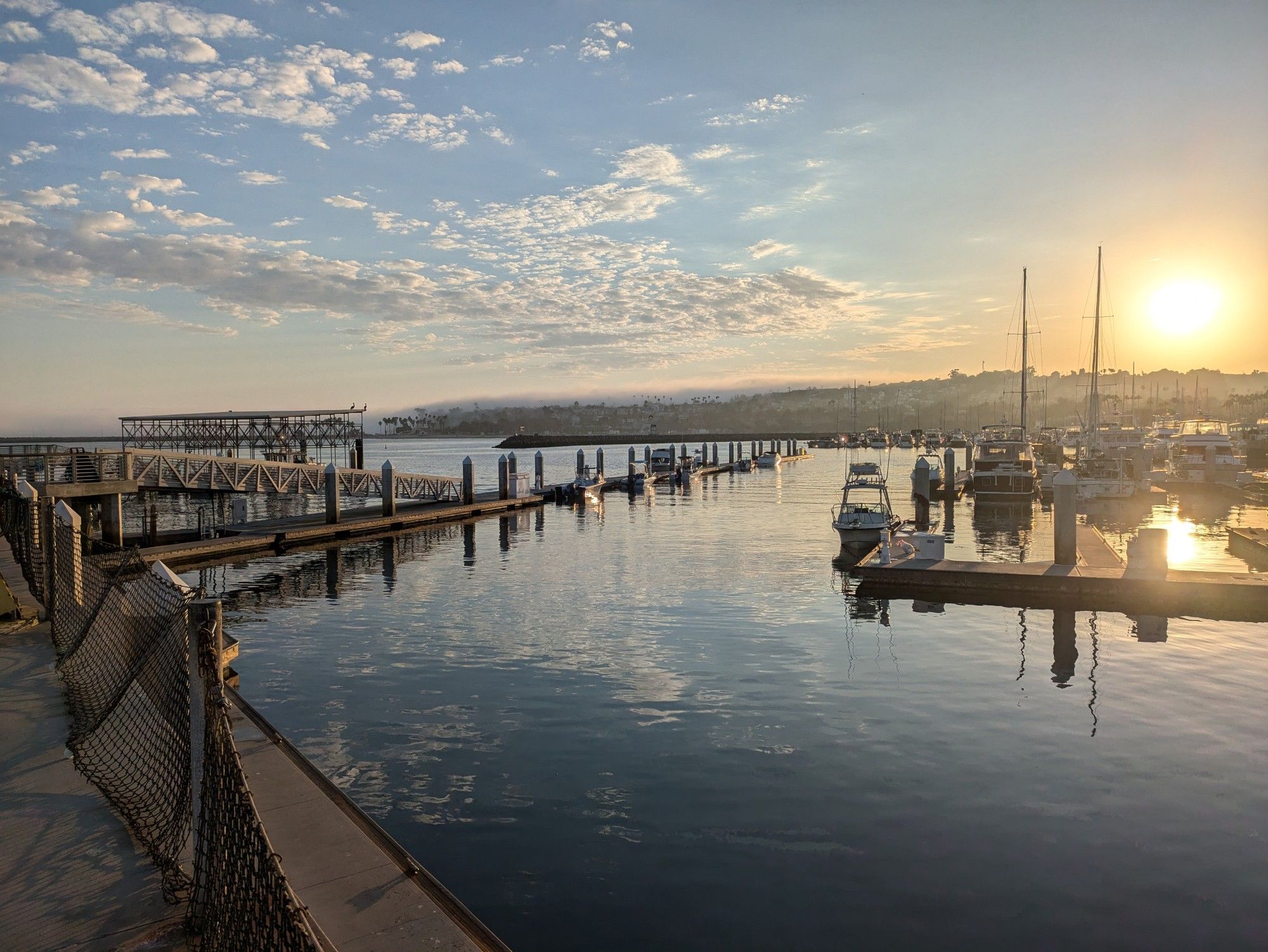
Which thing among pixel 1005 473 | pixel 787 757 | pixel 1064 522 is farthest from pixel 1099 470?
pixel 787 757

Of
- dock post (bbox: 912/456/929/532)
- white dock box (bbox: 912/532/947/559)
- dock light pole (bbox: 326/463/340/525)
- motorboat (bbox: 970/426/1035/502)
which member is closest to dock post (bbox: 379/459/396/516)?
dock light pole (bbox: 326/463/340/525)

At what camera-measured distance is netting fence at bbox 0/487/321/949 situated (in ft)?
16.6

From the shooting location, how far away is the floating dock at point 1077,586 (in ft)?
76.3

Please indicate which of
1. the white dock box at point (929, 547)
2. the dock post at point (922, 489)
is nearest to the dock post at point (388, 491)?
the white dock box at point (929, 547)

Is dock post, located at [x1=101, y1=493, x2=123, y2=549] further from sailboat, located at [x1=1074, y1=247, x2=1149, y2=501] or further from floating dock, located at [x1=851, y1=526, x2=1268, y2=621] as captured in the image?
sailboat, located at [x1=1074, y1=247, x2=1149, y2=501]

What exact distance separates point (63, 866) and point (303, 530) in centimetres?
3119

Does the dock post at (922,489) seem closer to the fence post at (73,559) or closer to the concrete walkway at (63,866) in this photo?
the fence post at (73,559)

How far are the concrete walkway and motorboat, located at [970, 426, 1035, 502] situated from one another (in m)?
60.4

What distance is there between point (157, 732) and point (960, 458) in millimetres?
150493

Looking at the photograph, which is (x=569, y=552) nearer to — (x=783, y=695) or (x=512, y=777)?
(x=783, y=695)

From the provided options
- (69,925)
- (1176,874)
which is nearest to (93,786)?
(69,925)

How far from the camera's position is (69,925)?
21.3 ft

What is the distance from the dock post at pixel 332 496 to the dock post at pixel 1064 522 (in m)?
29.8

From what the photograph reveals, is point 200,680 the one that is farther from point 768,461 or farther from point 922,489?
point 768,461
